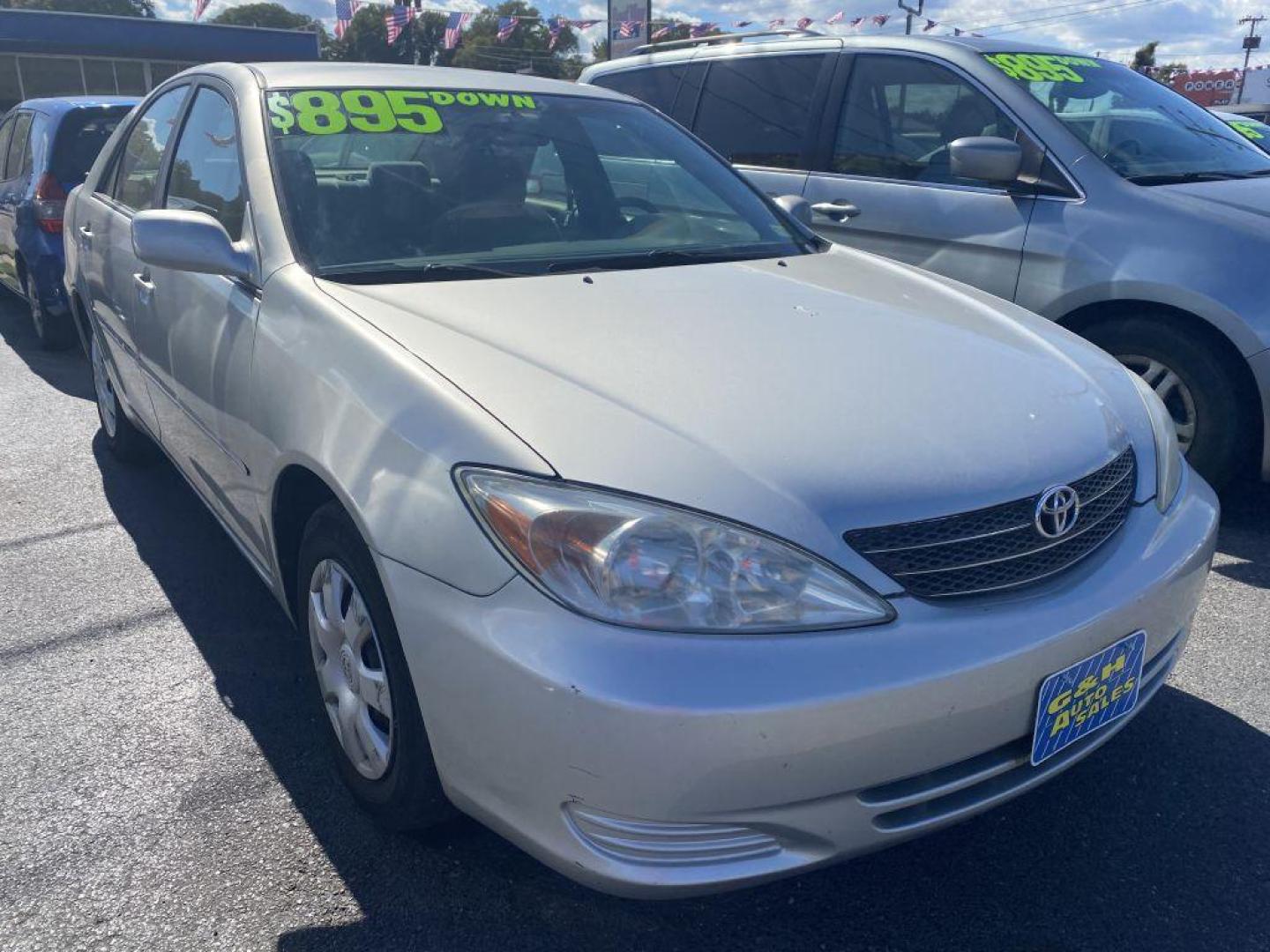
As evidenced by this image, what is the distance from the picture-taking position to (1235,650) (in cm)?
301

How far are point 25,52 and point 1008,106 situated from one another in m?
36.1

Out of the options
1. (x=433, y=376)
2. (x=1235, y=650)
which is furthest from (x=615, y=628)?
(x=1235, y=650)

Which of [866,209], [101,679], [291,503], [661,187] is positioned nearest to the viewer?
[291,503]

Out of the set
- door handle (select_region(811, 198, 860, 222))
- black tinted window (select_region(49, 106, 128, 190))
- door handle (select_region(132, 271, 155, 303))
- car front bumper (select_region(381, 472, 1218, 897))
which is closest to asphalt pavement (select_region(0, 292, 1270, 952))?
car front bumper (select_region(381, 472, 1218, 897))

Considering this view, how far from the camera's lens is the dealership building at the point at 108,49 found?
32.1 meters

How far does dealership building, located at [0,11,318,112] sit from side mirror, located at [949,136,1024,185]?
3395 cm

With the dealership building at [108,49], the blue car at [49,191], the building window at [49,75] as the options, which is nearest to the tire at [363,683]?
the blue car at [49,191]

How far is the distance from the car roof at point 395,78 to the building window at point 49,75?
35.7 meters

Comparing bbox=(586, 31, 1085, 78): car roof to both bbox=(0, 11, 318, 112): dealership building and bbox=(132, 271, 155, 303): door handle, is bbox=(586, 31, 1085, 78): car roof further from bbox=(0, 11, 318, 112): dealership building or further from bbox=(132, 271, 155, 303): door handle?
bbox=(0, 11, 318, 112): dealership building

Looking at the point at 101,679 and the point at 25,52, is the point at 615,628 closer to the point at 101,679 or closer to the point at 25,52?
the point at 101,679

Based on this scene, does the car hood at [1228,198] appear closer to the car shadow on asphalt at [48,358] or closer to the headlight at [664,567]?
the headlight at [664,567]

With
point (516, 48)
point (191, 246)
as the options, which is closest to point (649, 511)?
point (191, 246)

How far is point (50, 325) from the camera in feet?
21.9

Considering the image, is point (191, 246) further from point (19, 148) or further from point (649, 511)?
point (19, 148)
